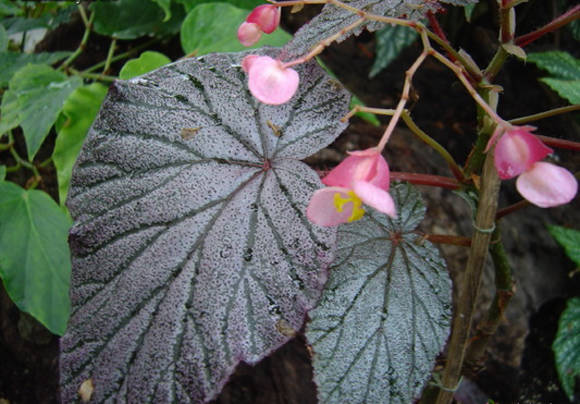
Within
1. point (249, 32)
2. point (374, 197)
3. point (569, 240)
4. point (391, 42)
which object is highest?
point (391, 42)

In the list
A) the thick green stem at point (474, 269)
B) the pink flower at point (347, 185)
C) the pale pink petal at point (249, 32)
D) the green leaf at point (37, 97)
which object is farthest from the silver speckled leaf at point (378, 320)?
the green leaf at point (37, 97)

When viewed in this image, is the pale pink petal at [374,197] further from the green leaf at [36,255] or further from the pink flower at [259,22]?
the green leaf at [36,255]

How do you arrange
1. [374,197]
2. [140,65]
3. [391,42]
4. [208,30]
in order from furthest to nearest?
[391,42] < [208,30] < [140,65] < [374,197]

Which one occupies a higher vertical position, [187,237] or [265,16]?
[265,16]

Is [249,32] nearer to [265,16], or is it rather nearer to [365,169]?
[265,16]

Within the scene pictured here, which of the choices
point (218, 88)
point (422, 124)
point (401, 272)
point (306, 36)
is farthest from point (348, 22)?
point (422, 124)

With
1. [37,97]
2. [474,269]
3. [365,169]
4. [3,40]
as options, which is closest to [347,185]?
[365,169]
